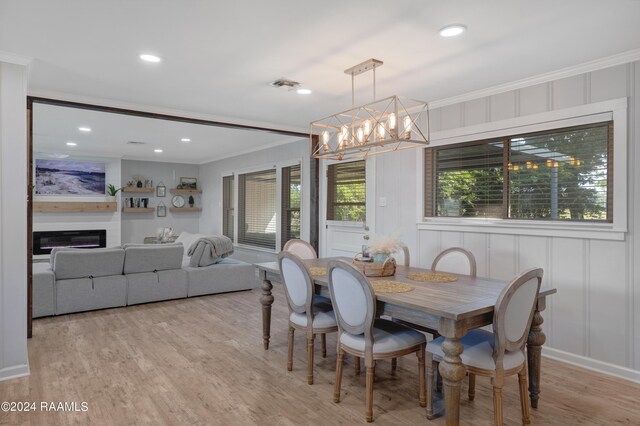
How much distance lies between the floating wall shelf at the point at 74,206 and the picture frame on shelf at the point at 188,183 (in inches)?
62.9

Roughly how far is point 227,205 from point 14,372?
5.91 meters

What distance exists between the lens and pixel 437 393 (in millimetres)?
2785

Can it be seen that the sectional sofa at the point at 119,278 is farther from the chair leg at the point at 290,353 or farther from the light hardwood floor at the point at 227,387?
the chair leg at the point at 290,353

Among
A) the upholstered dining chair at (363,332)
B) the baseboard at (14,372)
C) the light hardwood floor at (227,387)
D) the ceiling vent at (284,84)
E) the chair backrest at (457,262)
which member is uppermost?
the ceiling vent at (284,84)

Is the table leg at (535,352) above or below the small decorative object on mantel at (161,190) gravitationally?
below

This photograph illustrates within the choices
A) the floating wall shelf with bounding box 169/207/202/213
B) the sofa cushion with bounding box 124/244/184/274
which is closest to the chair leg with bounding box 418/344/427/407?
the sofa cushion with bounding box 124/244/184/274

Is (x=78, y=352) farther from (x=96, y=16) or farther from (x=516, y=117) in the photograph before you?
(x=516, y=117)

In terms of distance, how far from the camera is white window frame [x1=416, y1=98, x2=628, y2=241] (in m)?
3.02

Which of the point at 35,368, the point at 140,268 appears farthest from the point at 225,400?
the point at 140,268

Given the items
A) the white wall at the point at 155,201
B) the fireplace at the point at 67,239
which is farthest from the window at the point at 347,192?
the fireplace at the point at 67,239

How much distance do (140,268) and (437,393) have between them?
4.01 m

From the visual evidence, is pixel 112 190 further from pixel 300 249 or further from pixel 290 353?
pixel 290 353

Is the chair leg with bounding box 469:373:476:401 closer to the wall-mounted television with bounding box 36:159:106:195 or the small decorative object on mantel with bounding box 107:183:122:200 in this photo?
the small decorative object on mantel with bounding box 107:183:122:200

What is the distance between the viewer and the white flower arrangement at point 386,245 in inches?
122
